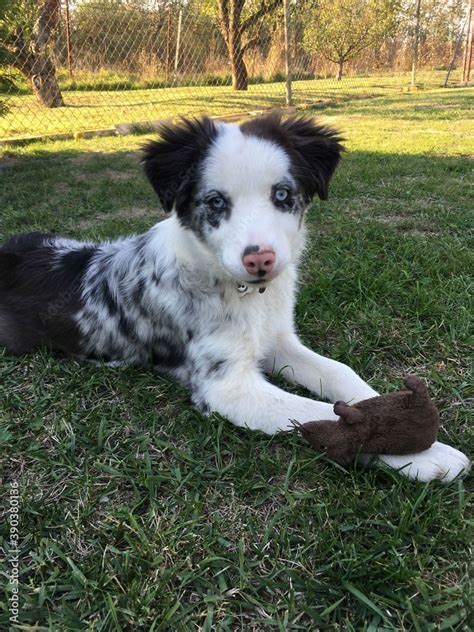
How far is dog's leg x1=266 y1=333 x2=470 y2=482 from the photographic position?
204 centimetres

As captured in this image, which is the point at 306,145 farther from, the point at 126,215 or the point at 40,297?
the point at 126,215

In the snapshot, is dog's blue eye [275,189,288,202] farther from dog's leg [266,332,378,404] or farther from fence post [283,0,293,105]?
fence post [283,0,293,105]

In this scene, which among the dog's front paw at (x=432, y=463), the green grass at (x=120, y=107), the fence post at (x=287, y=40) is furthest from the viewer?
the fence post at (x=287, y=40)

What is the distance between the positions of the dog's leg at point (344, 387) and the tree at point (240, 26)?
55.8 ft

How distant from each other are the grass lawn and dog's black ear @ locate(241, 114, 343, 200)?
1.02 meters

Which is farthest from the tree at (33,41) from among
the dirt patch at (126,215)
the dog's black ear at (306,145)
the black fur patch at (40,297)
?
the dog's black ear at (306,145)

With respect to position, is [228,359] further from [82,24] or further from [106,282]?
[82,24]

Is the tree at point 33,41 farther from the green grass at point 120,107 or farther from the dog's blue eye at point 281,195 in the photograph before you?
the dog's blue eye at point 281,195

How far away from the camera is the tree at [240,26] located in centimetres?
1727

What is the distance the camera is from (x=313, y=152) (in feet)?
9.37

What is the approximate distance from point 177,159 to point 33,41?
1003cm


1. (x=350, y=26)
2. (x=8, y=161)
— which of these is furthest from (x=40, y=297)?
(x=350, y=26)

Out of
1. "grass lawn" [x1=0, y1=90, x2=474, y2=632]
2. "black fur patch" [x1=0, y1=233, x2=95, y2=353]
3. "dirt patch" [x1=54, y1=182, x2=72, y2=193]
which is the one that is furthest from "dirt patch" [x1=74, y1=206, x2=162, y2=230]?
"grass lawn" [x1=0, y1=90, x2=474, y2=632]

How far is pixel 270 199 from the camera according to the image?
2510 mm
